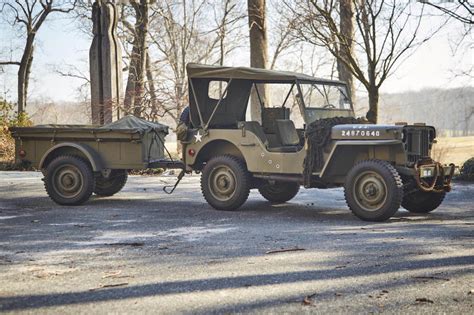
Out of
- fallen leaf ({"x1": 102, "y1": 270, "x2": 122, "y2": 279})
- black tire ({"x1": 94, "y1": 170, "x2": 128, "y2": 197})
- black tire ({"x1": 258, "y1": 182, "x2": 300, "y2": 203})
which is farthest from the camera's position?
black tire ({"x1": 94, "y1": 170, "x2": 128, "y2": 197})

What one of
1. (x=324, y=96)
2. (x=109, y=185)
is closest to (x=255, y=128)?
(x=324, y=96)

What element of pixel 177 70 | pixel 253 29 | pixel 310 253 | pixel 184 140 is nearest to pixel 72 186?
pixel 184 140

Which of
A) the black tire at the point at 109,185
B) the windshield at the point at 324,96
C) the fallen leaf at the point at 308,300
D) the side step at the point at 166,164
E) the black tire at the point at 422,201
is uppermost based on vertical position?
the windshield at the point at 324,96

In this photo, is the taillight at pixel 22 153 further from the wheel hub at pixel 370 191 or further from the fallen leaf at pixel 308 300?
the fallen leaf at pixel 308 300

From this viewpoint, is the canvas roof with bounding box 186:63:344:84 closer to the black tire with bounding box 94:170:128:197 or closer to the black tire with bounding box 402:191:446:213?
the black tire with bounding box 402:191:446:213

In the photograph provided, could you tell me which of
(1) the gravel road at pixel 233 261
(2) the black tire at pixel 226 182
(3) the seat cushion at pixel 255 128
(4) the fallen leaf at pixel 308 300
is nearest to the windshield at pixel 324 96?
(3) the seat cushion at pixel 255 128

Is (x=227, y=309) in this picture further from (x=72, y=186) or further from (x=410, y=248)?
(x=72, y=186)

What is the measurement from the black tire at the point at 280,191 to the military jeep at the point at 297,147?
0.02m

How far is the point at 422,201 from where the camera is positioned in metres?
10.0

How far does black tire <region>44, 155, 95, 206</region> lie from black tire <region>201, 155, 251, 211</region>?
2.15 metres

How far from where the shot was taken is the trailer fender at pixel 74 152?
1093cm

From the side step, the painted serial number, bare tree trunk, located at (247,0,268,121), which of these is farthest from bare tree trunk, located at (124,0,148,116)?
the painted serial number

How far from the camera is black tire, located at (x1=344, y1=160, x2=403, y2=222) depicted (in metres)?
8.66

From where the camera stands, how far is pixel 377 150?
9203 mm
